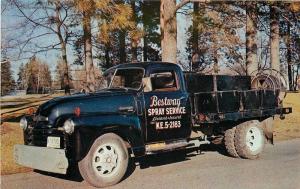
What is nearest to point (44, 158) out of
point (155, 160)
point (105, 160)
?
point (105, 160)

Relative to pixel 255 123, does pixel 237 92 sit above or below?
above

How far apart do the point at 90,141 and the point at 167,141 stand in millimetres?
1859

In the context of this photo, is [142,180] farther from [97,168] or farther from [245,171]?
[245,171]

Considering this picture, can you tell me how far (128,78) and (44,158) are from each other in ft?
7.81

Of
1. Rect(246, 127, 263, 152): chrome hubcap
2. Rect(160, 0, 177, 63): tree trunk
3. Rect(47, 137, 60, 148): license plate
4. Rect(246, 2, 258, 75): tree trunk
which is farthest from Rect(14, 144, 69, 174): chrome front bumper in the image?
Rect(246, 2, 258, 75): tree trunk

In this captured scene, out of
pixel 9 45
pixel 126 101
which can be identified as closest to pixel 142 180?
pixel 126 101

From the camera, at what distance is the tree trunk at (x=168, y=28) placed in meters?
14.2

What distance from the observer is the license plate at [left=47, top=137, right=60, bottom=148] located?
7.26 meters

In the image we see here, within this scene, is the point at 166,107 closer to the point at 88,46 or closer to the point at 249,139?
the point at 249,139

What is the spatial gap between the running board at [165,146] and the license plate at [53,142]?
1.64m

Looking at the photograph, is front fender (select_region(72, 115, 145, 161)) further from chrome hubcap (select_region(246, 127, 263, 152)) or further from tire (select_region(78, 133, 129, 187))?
chrome hubcap (select_region(246, 127, 263, 152))

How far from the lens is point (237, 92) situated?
9.89 metres

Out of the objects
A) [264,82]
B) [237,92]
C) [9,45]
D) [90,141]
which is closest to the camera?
[90,141]

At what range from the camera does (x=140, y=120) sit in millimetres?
8086
